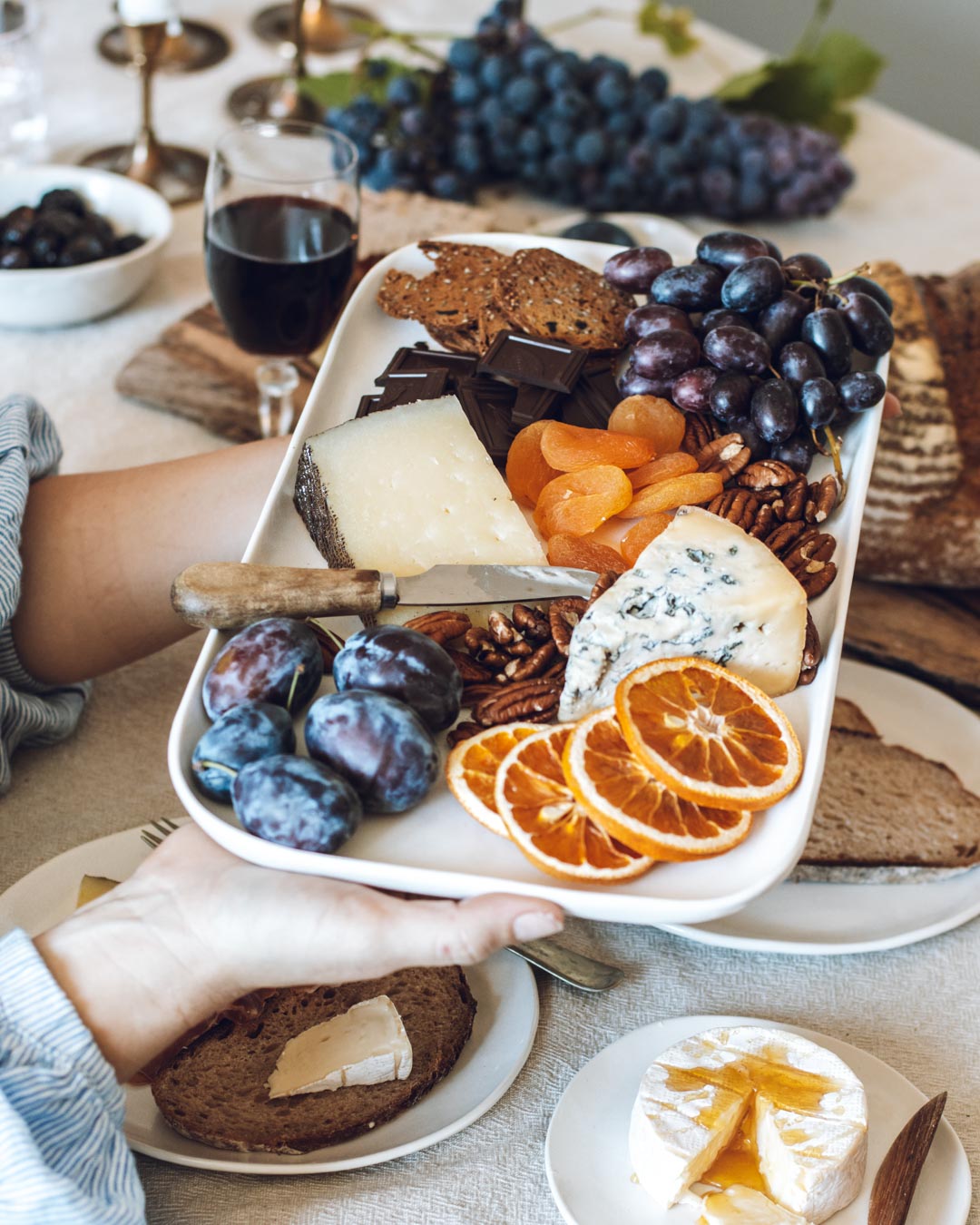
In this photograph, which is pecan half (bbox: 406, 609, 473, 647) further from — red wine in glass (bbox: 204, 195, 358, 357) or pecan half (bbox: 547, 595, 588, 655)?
red wine in glass (bbox: 204, 195, 358, 357)

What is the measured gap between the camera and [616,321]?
1011mm

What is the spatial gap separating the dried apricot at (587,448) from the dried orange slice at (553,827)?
0.90 feet

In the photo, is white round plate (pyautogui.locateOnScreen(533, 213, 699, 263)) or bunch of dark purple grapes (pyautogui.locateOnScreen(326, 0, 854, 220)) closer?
white round plate (pyautogui.locateOnScreen(533, 213, 699, 263))

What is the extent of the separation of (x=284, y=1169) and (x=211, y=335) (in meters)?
1.05

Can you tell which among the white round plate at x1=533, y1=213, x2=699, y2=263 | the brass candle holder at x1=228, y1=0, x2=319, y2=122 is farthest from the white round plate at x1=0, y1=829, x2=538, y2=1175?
the brass candle holder at x1=228, y1=0, x2=319, y2=122

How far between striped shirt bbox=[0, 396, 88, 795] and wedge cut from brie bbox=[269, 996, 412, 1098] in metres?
0.39

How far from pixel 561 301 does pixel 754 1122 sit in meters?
0.67

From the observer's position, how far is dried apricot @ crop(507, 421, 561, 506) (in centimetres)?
87

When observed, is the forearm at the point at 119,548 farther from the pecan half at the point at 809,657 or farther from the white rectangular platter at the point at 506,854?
the pecan half at the point at 809,657

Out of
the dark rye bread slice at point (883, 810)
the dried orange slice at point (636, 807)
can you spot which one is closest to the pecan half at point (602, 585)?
the dried orange slice at point (636, 807)

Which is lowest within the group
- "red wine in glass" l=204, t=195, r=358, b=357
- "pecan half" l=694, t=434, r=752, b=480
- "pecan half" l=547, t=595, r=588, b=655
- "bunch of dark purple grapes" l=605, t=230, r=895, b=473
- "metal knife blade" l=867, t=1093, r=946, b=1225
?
"metal knife blade" l=867, t=1093, r=946, b=1225

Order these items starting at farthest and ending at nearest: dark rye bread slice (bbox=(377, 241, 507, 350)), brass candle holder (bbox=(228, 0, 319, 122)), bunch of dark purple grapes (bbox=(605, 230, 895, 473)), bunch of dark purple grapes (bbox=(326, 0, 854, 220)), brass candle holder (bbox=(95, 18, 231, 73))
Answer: brass candle holder (bbox=(95, 18, 231, 73)), brass candle holder (bbox=(228, 0, 319, 122)), bunch of dark purple grapes (bbox=(326, 0, 854, 220)), dark rye bread slice (bbox=(377, 241, 507, 350)), bunch of dark purple grapes (bbox=(605, 230, 895, 473))

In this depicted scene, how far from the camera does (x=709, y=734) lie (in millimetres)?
652

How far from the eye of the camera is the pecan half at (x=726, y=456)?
2.86 feet
